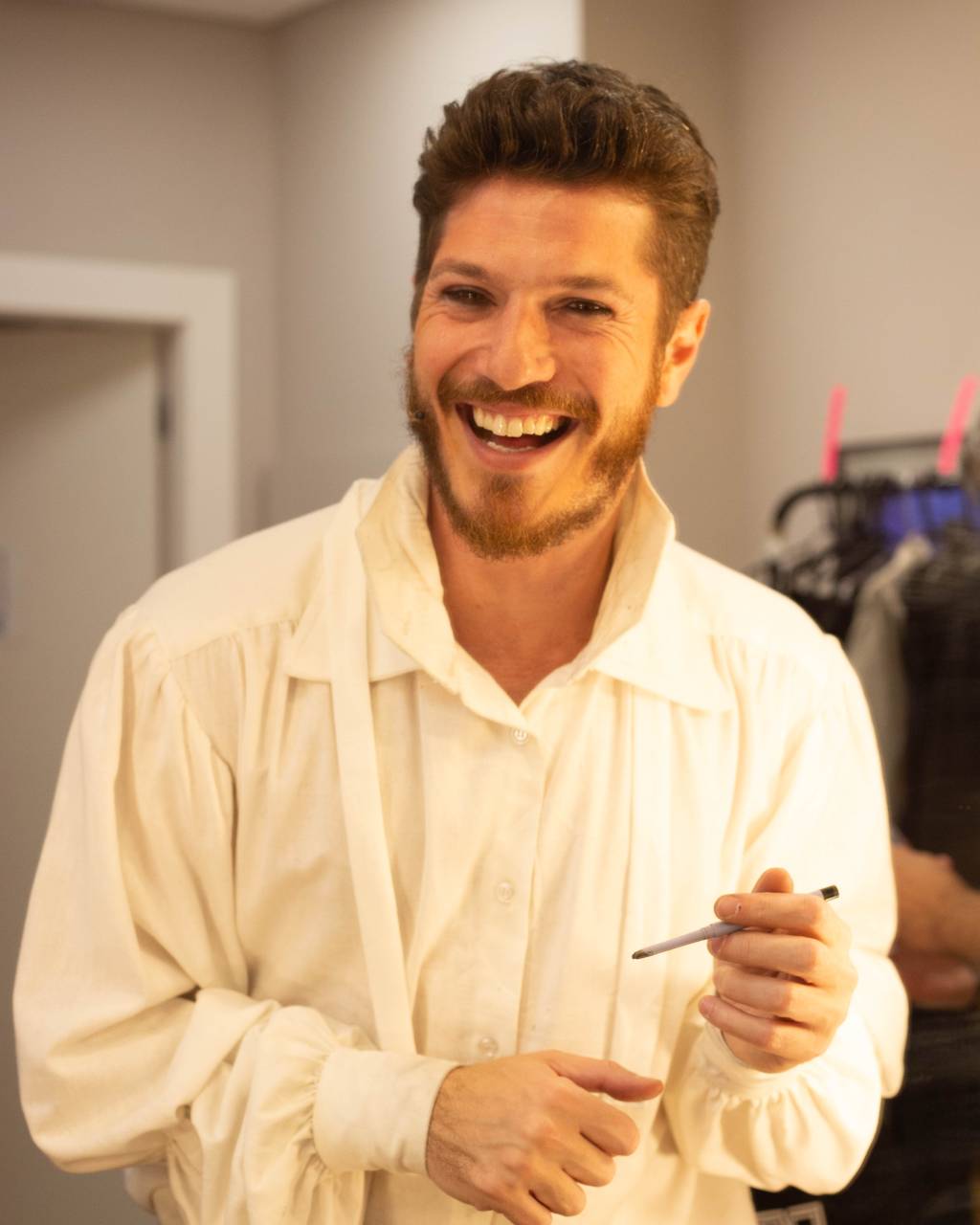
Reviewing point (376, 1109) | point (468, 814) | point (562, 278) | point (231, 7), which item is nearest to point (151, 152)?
point (231, 7)

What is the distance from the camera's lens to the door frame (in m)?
1.60

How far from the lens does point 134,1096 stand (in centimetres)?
105

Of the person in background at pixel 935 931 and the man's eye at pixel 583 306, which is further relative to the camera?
the person in background at pixel 935 931

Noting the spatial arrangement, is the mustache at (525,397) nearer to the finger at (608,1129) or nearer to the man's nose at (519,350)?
the man's nose at (519,350)

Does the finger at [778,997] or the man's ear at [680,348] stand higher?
the man's ear at [680,348]

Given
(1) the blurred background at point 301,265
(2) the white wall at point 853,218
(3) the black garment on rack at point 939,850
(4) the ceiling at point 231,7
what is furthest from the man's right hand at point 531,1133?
(4) the ceiling at point 231,7

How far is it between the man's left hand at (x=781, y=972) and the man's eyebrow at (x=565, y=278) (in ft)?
1.42

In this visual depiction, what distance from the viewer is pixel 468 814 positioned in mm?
1072

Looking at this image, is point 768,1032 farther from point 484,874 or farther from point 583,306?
point 583,306

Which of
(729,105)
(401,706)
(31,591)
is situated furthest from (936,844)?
(31,591)

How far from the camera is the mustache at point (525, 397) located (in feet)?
3.35

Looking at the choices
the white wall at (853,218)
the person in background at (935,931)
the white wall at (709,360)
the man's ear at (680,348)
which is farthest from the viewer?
the white wall at (709,360)

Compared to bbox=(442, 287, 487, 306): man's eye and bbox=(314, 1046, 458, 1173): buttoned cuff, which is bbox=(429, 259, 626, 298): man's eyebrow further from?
bbox=(314, 1046, 458, 1173): buttoned cuff

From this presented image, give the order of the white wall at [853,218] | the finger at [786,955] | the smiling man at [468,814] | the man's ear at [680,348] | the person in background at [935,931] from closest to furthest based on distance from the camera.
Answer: the finger at [786,955]
the smiling man at [468,814]
the man's ear at [680,348]
the person in background at [935,931]
the white wall at [853,218]
